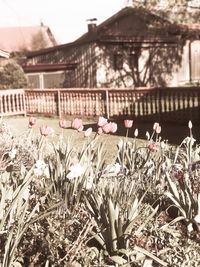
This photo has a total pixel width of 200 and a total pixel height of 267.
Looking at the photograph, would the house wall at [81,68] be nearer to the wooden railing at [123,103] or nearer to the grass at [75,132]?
the wooden railing at [123,103]

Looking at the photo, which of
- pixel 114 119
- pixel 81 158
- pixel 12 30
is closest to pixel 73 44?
pixel 114 119

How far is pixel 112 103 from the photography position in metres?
16.7

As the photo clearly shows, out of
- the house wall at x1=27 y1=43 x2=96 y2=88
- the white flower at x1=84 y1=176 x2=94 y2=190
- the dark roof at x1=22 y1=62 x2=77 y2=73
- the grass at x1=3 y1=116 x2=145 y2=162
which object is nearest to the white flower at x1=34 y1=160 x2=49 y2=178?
the white flower at x1=84 y1=176 x2=94 y2=190

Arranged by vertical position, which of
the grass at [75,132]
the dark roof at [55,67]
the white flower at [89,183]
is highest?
the dark roof at [55,67]

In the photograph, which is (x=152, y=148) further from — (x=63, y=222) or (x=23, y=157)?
(x=23, y=157)

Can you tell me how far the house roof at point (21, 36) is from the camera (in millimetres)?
58594

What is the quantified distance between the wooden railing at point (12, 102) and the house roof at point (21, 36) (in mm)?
38686

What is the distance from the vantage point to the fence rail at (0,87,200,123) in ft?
48.3

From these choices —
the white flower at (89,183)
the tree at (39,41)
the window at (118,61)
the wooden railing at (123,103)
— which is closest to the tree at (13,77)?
the wooden railing at (123,103)

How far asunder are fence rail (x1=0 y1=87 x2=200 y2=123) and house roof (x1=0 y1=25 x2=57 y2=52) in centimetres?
3903

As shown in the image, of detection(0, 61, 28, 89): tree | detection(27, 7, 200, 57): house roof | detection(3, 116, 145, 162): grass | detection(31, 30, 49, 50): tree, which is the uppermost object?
detection(31, 30, 49, 50): tree

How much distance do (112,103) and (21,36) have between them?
47287mm

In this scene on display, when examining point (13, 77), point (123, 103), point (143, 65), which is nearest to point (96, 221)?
point (123, 103)

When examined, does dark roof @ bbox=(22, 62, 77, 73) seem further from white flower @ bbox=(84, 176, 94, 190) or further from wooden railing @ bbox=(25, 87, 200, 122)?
white flower @ bbox=(84, 176, 94, 190)
